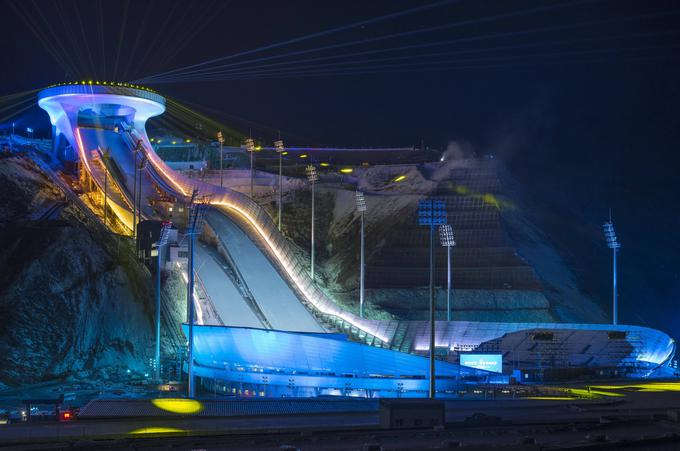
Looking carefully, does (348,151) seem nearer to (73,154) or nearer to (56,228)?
(73,154)

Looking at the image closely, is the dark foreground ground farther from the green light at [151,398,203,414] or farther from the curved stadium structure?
Answer: the curved stadium structure

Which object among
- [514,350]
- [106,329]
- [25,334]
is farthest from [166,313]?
[514,350]

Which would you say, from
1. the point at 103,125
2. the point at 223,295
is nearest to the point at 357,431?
the point at 223,295

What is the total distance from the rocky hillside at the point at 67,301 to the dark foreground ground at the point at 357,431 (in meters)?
19.5

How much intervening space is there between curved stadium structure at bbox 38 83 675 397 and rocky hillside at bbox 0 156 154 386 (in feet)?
15.6

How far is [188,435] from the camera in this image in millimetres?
23719

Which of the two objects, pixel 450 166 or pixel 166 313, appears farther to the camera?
pixel 450 166

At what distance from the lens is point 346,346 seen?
145 feet

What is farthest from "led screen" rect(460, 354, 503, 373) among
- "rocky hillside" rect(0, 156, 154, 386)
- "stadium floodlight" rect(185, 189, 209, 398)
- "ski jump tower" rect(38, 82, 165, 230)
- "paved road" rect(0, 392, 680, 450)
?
"ski jump tower" rect(38, 82, 165, 230)

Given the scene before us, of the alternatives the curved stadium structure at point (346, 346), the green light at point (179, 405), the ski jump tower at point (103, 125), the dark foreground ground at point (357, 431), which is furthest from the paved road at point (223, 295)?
the green light at point (179, 405)

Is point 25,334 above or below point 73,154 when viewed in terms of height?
below

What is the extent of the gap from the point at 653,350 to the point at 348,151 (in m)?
55.0

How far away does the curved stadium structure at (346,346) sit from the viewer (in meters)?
44.1

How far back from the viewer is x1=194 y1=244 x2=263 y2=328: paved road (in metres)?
51.3
